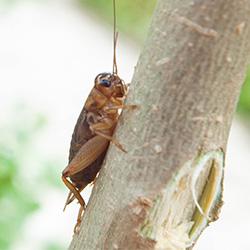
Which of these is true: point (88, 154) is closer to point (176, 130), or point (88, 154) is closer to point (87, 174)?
point (87, 174)

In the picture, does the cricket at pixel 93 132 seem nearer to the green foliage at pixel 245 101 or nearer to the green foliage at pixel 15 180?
the green foliage at pixel 15 180

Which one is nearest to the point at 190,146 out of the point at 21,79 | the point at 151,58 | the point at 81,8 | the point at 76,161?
the point at 151,58

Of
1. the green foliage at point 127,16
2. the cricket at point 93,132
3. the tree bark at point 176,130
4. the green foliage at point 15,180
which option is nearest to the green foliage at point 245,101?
the green foliage at point 127,16

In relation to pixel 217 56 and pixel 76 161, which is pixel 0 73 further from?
pixel 217 56

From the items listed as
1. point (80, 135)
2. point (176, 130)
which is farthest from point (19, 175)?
point (176, 130)

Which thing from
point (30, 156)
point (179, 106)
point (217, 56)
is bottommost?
point (30, 156)

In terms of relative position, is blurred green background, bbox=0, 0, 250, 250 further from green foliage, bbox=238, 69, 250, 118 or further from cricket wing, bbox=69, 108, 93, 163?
green foliage, bbox=238, 69, 250, 118
